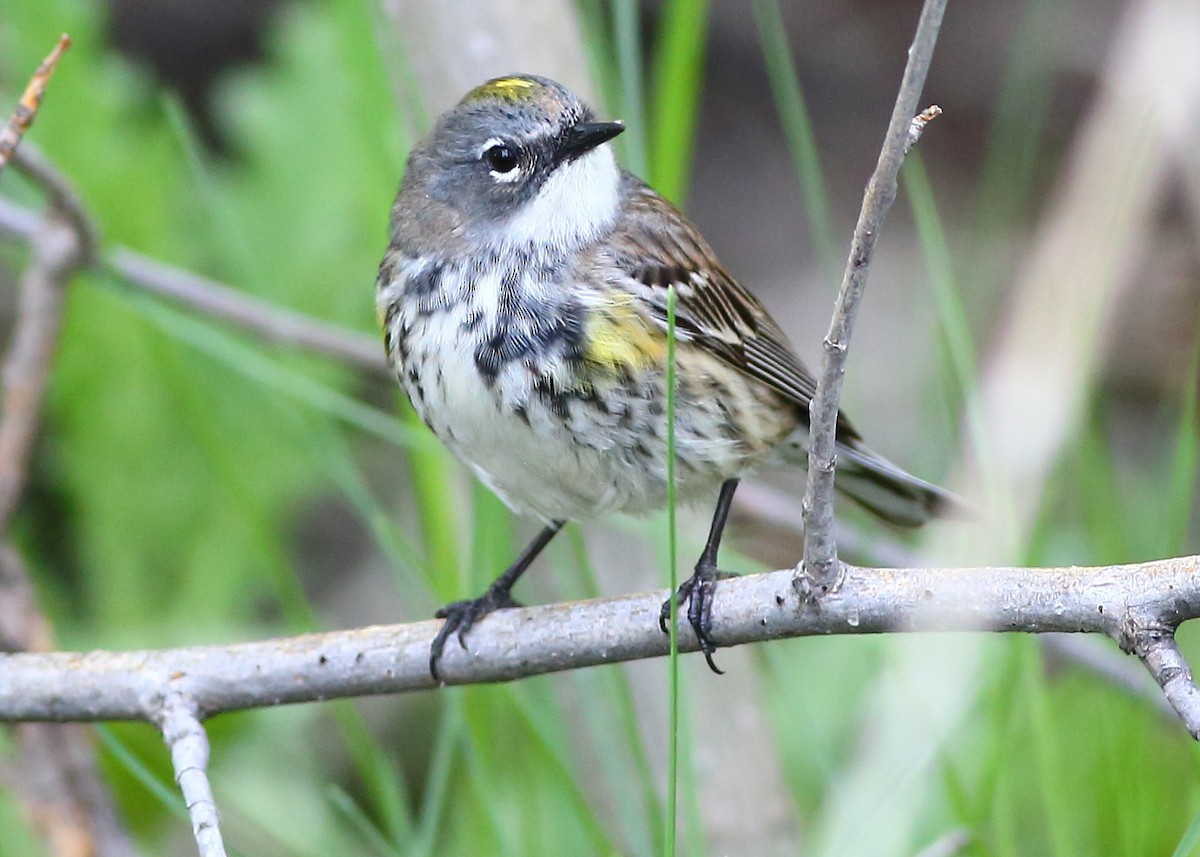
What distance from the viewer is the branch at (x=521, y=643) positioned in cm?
188

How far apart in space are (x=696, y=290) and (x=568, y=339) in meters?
0.51

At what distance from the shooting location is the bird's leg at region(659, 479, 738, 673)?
2.23m

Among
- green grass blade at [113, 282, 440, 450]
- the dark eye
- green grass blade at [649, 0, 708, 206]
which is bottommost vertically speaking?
green grass blade at [113, 282, 440, 450]

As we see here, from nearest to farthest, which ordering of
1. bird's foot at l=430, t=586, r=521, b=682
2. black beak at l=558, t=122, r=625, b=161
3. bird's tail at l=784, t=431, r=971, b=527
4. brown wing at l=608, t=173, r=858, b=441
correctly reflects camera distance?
bird's foot at l=430, t=586, r=521, b=682 < black beak at l=558, t=122, r=625, b=161 < brown wing at l=608, t=173, r=858, b=441 < bird's tail at l=784, t=431, r=971, b=527

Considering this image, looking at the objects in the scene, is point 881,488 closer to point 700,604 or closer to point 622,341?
point 622,341

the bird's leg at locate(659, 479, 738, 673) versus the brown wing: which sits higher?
the brown wing

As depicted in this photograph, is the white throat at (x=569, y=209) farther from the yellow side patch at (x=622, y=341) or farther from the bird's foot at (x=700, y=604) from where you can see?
the bird's foot at (x=700, y=604)

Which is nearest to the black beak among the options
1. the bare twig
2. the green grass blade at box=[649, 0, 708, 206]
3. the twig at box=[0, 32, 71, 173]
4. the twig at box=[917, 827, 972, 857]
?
the green grass blade at box=[649, 0, 708, 206]

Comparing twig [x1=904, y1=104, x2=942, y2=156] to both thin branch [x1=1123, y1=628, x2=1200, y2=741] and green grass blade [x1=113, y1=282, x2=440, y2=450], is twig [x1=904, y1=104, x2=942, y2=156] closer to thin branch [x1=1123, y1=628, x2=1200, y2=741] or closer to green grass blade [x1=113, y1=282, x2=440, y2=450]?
thin branch [x1=1123, y1=628, x2=1200, y2=741]

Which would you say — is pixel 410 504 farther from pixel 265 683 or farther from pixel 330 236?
pixel 265 683

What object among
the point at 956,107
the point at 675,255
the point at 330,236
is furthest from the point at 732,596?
the point at 956,107

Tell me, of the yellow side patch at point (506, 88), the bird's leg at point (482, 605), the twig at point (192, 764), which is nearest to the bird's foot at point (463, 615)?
the bird's leg at point (482, 605)

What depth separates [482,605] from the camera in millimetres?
2779

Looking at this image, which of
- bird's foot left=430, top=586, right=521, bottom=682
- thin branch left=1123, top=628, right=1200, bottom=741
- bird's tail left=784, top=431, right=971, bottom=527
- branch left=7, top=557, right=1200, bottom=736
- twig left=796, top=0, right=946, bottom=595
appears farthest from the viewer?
bird's tail left=784, top=431, right=971, bottom=527
